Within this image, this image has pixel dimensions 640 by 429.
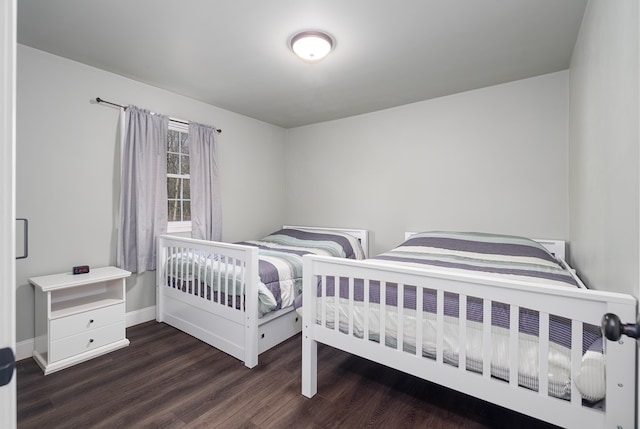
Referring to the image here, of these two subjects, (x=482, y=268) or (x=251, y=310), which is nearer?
(x=482, y=268)

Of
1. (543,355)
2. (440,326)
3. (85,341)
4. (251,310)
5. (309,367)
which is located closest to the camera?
(543,355)

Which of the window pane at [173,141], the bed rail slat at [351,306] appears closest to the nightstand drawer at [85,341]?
the window pane at [173,141]

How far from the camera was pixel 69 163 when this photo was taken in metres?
2.39

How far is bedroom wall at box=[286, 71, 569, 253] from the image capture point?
2.60 m

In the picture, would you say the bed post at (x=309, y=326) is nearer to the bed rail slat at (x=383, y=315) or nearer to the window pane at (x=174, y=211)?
the bed rail slat at (x=383, y=315)

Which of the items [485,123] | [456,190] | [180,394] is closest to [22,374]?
[180,394]

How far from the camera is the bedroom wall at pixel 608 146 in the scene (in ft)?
3.26

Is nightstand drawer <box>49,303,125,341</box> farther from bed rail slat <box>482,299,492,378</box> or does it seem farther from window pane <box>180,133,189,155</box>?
bed rail slat <box>482,299,492,378</box>

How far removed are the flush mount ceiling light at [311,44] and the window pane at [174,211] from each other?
1.97 meters

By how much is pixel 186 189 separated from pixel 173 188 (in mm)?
136

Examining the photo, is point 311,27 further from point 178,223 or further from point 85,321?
point 85,321

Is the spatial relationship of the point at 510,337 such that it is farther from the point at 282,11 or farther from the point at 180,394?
the point at 282,11

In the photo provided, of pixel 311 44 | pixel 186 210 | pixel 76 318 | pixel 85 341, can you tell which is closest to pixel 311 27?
pixel 311 44

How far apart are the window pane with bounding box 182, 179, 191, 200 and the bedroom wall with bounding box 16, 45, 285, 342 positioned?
0.64 m
